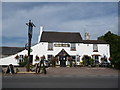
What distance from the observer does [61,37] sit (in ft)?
122

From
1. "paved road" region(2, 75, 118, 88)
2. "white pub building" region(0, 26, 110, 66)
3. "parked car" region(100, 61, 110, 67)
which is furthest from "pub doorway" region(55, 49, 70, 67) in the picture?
"paved road" region(2, 75, 118, 88)

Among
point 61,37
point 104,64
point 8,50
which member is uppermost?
point 61,37

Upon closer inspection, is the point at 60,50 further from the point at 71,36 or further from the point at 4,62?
the point at 4,62

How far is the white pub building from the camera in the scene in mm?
34094

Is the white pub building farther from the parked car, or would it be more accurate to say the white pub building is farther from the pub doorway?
the parked car

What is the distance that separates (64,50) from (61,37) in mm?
3692

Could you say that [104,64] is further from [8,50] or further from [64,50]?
[8,50]

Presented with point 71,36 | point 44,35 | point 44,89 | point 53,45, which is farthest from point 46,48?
point 44,89

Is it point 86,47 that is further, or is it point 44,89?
point 86,47

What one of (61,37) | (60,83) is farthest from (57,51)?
(60,83)


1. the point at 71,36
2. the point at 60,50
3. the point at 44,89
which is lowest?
the point at 44,89

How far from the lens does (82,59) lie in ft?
112

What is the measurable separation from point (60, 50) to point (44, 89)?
2587cm

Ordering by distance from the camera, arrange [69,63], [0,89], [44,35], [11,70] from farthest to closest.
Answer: [44,35], [69,63], [11,70], [0,89]
